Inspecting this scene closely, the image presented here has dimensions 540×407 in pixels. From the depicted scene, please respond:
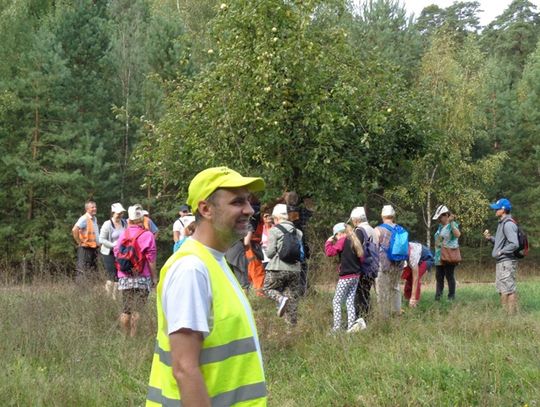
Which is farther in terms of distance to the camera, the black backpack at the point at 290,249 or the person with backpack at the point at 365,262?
the person with backpack at the point at 365,262

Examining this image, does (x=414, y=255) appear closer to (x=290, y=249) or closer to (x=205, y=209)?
(x=290, y=249)

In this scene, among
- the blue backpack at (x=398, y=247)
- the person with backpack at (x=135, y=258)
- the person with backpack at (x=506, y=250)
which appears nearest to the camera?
the person with backpack at (x=135, y=258)

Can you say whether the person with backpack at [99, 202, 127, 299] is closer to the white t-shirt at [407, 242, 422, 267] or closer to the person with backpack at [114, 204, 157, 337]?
the person with backpack at [114, 204, 157, 337]

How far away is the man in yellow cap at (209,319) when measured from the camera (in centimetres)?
273

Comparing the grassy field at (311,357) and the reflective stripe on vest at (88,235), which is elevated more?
the reflective stripe on vest at (88,235)

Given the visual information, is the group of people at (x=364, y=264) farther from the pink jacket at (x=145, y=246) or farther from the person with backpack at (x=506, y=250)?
the pink jacket at (x=145, y=246)

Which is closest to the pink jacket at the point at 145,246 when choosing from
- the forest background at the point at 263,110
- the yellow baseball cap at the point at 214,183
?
the forest background at the point at 263,110

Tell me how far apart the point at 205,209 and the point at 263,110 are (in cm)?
991

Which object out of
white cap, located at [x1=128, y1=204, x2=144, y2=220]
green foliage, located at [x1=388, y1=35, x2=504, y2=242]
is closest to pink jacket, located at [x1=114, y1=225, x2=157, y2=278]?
white cap, located at [x1=128, y1=204, x2=144, y2=220]

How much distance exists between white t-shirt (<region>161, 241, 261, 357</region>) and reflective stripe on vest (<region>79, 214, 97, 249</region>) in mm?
10778

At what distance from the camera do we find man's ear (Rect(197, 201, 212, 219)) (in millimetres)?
3027

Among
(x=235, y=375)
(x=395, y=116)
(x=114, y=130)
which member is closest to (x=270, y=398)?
(x=235, y=375)

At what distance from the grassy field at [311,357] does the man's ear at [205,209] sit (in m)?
3.66

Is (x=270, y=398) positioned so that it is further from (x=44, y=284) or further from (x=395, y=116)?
(x=395, y=116)
